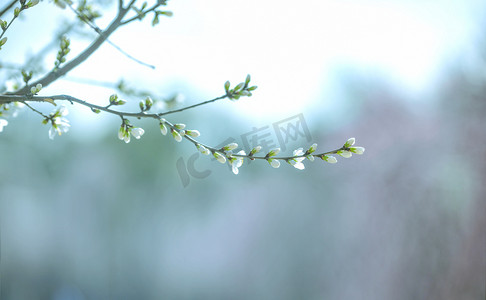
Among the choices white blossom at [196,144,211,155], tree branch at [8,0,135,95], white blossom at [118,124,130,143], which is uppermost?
tree branch at [8,0,135,95]

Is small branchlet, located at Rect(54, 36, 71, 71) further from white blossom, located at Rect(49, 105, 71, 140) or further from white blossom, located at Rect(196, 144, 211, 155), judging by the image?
white blossom, located at Rect(196, 144, 211, 155)

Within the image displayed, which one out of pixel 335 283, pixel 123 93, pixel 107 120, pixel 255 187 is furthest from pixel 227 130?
pixel 123 93

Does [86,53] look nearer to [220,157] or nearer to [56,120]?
[56,120]

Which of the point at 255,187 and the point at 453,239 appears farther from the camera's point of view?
the point at 255,187

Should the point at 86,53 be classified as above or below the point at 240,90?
above

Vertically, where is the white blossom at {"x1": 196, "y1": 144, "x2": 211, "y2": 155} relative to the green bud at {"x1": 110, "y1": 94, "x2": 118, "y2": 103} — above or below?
below

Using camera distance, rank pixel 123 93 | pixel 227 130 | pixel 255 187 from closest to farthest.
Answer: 1. pixel 123 93
2. pixel 255 187
3. pixel 227 130

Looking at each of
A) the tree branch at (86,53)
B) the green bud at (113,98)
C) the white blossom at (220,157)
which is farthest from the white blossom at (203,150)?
the tree branch at (86,53)

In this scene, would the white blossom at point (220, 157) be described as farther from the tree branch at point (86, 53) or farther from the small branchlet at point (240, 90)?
the tree branch at point (86, 53)

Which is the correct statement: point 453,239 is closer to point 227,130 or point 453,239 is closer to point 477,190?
point 477,190

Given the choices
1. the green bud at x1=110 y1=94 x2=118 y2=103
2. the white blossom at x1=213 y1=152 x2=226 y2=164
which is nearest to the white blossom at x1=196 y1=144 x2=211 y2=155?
the white blossom at x1=213 y1=152 x2=226 y2=164

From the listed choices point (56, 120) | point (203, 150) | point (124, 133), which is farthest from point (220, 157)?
point (56, 120)
